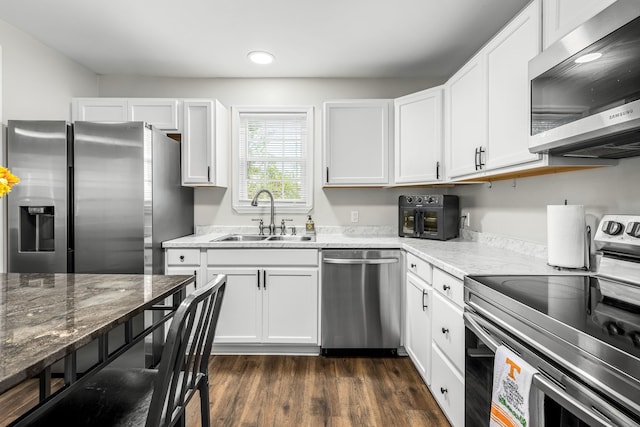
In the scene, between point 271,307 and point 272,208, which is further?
point 272,208

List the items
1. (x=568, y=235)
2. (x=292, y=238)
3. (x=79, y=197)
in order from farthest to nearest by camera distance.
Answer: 1. (x=292, y=238)
2. (x=79, y=197)
3. (x=568, y=235)

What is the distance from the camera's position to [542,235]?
1908 millimetres

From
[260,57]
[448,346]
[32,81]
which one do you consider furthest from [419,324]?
[32,81]

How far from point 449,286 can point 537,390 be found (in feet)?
2.61

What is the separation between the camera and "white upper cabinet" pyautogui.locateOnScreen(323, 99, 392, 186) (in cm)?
294

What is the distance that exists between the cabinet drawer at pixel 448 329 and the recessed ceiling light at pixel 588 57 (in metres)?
1.10

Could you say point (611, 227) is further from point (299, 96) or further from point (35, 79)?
point (35, 79)

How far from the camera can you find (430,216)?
2744mm

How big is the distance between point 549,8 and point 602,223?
94 centimetres

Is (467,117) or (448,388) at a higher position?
(467,117)

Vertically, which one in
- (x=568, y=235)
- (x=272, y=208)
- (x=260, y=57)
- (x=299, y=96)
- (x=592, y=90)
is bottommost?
(x=568, y=235)

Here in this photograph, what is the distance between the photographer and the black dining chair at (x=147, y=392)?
898mm

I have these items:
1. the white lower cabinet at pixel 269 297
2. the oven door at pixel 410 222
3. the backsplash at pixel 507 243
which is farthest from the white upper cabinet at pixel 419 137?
the white lower cabinet at pixel 269 297

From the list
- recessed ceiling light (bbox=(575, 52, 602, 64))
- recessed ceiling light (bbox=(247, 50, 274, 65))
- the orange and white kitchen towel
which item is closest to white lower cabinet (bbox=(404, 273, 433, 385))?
the orange and white kitchen towel
